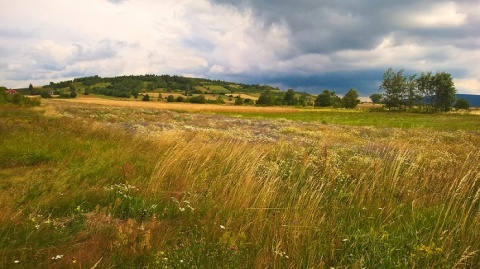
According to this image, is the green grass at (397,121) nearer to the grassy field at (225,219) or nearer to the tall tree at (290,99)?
the grassy field at (225,219)

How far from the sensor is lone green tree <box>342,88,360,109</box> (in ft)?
428

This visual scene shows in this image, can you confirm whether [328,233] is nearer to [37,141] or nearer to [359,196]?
[359,196]

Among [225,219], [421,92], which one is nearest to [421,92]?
[421,92]

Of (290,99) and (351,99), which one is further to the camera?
(290,99)

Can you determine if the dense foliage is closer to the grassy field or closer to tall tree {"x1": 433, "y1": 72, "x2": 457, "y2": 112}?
tall tree {"x1": 433, "y1": 72, "x2": 457, "y2": 112}

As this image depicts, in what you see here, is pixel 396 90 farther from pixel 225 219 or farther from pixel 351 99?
pixel 225 219

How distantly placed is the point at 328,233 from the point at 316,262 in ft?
2.45

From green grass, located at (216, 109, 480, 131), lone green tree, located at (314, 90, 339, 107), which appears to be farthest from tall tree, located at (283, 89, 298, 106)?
green grass, located at (216, 109, 480, 131)

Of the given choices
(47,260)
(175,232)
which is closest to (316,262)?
(175,232)

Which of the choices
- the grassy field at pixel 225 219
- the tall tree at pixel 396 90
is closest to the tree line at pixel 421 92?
the tall tree at pixel 396 90

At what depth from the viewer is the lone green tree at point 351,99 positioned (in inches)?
5138

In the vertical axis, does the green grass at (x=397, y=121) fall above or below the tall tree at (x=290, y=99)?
below

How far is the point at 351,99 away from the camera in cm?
13062

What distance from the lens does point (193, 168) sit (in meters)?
7.12
